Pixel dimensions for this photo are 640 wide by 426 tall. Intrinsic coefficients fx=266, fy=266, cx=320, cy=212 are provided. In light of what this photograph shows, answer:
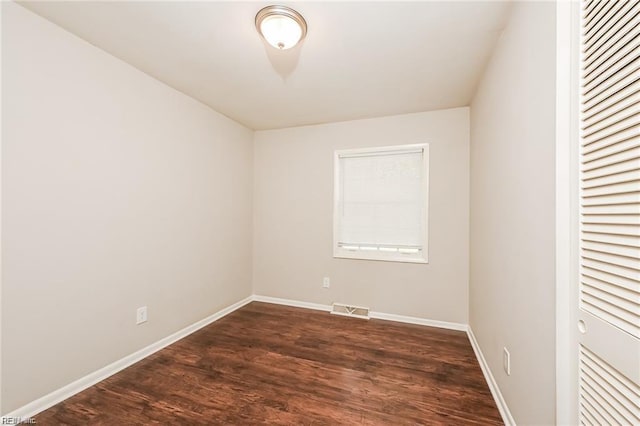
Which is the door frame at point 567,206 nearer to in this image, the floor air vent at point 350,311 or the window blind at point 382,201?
the window blind at point 382,201

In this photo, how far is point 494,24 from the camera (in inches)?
65.6

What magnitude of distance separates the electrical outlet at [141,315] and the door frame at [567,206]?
2766 mm

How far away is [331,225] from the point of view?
3.47m

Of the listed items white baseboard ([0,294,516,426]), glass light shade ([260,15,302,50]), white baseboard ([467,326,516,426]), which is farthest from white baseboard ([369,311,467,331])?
glass light shade ([260,15,302,50])

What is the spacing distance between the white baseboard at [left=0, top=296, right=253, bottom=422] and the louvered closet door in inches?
110

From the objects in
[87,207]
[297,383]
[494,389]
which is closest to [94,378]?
[87,207]

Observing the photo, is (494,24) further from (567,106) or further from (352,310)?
(352,310)

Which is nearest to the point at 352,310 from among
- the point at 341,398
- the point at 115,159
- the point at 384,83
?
the point at 341,398

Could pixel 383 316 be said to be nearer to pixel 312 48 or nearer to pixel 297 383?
pixel 297 383

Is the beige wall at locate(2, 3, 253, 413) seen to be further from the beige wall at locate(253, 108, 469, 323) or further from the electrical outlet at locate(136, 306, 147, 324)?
the beige wall at locate(253, 108, 469, 323)

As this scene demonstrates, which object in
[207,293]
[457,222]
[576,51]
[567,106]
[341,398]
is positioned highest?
[576,51]

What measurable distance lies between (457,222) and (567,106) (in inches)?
84.7

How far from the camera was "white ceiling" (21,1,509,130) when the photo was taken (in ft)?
5.20

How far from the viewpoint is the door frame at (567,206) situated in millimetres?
954
